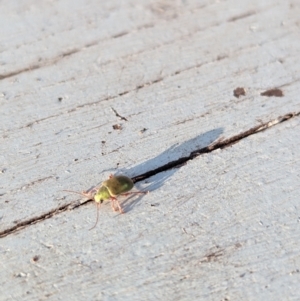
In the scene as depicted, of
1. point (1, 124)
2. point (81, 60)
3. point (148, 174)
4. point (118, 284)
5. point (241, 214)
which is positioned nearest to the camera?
point (118, 284)

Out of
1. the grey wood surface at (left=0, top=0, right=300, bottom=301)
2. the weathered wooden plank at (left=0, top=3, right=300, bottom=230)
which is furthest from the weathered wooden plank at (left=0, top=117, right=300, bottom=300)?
the weathered wooden plank at (left=0, top=3, right=300, bottom=230)

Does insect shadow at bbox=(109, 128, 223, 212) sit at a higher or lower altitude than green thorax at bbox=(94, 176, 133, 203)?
lower

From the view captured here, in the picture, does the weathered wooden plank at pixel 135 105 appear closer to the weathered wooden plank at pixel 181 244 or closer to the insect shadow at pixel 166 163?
the insect shadow at pixel 166 163

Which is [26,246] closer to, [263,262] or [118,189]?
[118,189]

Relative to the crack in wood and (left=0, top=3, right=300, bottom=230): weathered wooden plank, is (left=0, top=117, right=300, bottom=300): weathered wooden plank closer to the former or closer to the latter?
the crack in wood

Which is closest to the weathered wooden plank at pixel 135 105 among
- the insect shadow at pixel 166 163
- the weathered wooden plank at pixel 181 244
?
the insect shadow at pixel 166 163

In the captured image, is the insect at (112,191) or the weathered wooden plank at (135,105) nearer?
the insect at (112,191)

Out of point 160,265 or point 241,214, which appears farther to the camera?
point 241,214

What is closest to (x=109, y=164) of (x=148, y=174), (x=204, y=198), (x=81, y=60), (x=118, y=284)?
(x=148, y=174)
